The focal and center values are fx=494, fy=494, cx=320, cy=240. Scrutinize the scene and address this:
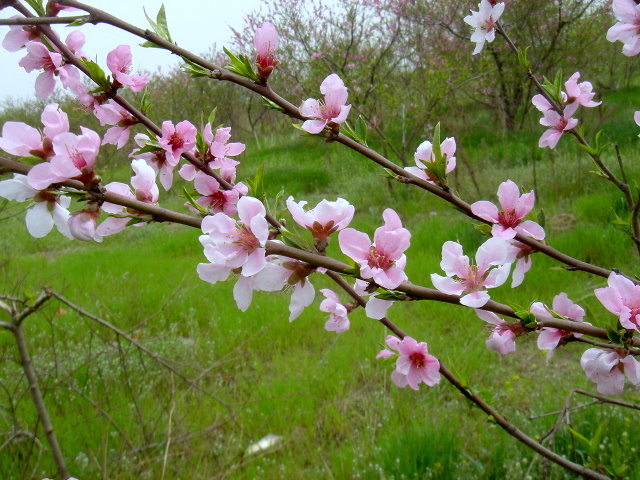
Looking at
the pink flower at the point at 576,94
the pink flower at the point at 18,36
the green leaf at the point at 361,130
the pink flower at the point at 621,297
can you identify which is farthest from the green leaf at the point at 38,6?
the pink flower at the point at 576,94

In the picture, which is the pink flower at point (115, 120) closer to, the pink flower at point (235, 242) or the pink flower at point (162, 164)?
the pink flower at point (162, 164)

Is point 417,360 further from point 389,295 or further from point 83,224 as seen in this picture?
point 83,224

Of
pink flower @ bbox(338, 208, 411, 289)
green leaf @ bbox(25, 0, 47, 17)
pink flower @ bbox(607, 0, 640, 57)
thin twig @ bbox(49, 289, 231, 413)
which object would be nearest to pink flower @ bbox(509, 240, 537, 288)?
pink flower @ bbox(338, 208, 411, 289)

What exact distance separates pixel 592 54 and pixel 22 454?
9.60 meters

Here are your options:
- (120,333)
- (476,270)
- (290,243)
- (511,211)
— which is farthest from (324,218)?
(120,333)

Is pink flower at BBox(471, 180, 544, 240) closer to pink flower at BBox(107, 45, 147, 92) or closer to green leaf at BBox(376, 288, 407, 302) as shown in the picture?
green leaf at BBox(376, 288, 407, 302)

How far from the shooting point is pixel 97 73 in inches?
37.5

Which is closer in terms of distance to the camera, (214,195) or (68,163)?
(68,163)

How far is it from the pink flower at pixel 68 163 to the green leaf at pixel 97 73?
30 centimetres

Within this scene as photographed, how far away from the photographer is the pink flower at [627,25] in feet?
3.30

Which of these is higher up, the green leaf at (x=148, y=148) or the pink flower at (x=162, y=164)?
the green leaf at (x=148, y=148)

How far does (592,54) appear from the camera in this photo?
8.44m

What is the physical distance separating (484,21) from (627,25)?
1.23ft

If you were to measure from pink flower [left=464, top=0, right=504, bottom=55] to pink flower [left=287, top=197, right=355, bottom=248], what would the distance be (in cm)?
79
